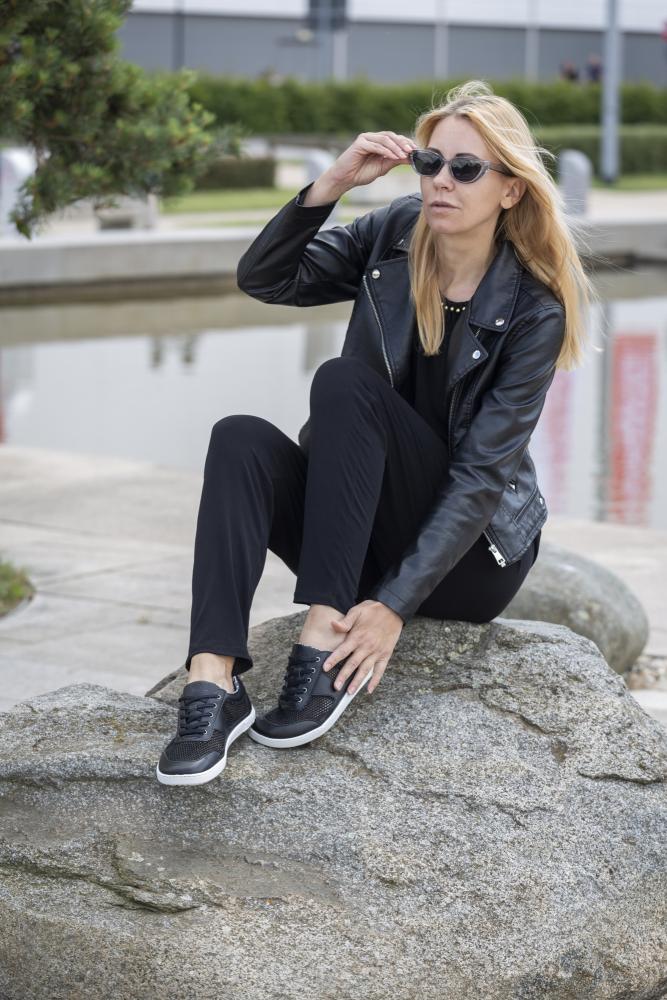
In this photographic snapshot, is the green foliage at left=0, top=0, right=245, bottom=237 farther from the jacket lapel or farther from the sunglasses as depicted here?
the sunglasses

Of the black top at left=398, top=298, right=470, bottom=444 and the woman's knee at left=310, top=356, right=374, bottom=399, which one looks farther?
the black top at left=398, top=298, right=470, bottom=444

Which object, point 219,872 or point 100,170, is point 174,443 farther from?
point 219,872

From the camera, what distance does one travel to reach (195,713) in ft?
9.98

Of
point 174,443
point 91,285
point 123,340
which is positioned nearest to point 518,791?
point 174,443

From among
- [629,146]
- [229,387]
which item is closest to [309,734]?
[229,387]

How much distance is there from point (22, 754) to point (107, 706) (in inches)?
9.4

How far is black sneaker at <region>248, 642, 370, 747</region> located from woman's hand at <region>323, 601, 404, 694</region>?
2cm

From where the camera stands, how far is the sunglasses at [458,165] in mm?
3352

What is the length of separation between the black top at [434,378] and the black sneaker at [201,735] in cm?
85

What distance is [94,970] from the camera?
9.36 feet

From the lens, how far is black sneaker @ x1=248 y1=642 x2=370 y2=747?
10.2ft

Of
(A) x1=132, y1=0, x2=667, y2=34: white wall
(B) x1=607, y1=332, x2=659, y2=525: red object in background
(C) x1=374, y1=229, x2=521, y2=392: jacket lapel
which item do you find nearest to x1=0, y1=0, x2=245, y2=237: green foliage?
(C) x1=374, y1=229, x2=521, y2=392: jacket lapel

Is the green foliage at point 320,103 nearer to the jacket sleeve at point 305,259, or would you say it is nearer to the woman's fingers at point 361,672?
the jacket sleeve at point 305,259

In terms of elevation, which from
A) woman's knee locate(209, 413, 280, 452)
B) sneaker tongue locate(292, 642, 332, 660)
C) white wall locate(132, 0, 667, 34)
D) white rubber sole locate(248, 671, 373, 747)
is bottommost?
white rubber sole locate(248, 671, 373, 747)
